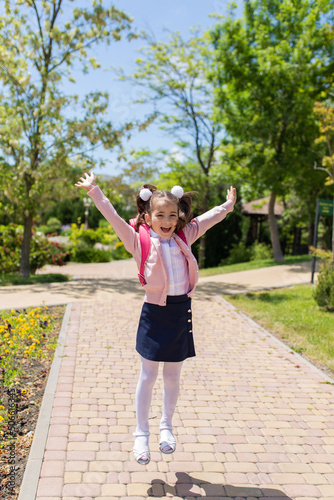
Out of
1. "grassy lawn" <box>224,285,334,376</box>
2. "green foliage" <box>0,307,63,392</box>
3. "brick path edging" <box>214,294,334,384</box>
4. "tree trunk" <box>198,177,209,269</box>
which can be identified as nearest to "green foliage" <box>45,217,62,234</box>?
"tree trunk" <box>198,177,209,269</box>

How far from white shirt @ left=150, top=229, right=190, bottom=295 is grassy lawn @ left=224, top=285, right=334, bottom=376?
10.6ft

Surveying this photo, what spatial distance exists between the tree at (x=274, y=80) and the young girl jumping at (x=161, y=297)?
1327 centimetres

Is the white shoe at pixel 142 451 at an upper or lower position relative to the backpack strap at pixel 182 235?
lower

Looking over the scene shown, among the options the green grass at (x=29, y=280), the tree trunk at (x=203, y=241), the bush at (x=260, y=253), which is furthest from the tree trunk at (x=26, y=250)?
the bush at (x=260, y=253)

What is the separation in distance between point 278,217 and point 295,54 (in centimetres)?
1404

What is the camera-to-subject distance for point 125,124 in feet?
42.4

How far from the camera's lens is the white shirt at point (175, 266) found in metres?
2.94

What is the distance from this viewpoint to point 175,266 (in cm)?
298

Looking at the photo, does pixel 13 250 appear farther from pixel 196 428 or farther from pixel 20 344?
pixel 196 428

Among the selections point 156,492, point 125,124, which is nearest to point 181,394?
point 156,492

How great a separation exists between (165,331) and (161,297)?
0.74 ft

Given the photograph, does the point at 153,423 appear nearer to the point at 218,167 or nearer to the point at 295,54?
the point at 295,54

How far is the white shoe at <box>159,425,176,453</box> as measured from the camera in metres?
2.93

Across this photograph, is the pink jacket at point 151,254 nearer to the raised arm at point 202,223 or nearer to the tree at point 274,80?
the raised arm at point 202,223
